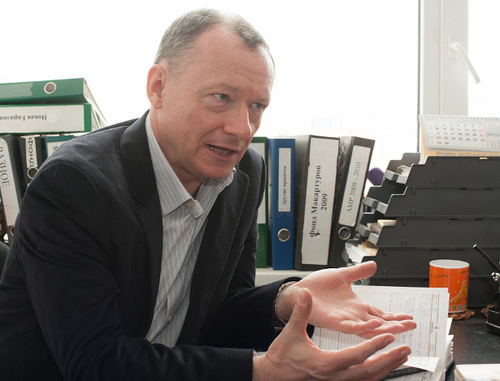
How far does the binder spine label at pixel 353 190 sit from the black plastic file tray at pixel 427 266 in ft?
0.90

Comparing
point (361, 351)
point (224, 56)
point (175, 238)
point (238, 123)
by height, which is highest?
point (224, 56)

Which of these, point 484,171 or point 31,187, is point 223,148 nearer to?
point 31,187

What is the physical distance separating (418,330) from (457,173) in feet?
1.63

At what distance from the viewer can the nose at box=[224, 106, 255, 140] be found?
3.00 ft

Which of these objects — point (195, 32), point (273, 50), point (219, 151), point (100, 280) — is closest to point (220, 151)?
point (219, 151)

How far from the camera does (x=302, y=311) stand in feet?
2.37

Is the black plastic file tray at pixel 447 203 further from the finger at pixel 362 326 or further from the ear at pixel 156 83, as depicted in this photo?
the ear at pixel 156 83

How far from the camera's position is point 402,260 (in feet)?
3.95

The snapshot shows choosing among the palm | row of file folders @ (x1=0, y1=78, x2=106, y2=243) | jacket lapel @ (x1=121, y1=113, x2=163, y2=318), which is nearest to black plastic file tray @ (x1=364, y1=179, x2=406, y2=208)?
the palm

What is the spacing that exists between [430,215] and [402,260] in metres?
0.13

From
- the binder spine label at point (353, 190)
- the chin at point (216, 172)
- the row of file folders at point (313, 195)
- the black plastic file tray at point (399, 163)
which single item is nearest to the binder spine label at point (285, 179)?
the row of file folders at point (313, 195)

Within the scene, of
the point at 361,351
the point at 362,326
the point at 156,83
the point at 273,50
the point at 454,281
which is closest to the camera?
the point at 361,351

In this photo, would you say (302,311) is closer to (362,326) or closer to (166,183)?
(362,326)

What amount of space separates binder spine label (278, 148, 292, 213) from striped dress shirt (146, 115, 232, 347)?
0.39m
